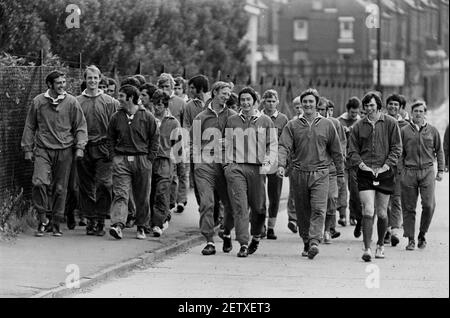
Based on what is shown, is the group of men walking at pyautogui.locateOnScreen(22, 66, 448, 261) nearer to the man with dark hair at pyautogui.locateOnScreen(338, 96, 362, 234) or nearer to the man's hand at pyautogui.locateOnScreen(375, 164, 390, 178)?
the man's hand at pyautogui.locateOnScreen(375, 164, 390, 178)

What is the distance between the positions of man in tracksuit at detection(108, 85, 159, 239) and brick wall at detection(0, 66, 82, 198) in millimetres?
1320

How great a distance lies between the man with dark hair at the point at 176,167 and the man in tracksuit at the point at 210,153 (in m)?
1.90

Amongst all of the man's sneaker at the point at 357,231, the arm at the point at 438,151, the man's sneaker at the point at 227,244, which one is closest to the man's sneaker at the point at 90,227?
the man's sneaker at the point at 227,244

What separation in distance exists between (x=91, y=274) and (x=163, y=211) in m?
3.88

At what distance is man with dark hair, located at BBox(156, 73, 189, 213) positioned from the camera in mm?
17688

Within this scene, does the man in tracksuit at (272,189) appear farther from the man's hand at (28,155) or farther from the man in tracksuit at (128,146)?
the man's hand at (28,155)

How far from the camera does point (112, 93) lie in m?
17.5

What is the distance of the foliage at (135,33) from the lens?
2081 cm

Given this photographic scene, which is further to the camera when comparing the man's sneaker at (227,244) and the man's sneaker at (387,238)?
the man's sneaker at (387,238)

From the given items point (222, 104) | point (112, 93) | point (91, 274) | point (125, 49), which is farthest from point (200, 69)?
point (91, 274)

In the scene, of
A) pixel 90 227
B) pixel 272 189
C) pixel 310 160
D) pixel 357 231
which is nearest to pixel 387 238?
pixel 357 231

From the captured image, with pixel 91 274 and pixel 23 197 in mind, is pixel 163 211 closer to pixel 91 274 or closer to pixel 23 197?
pixel 23 197

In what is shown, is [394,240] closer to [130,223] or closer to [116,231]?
[130,223]
